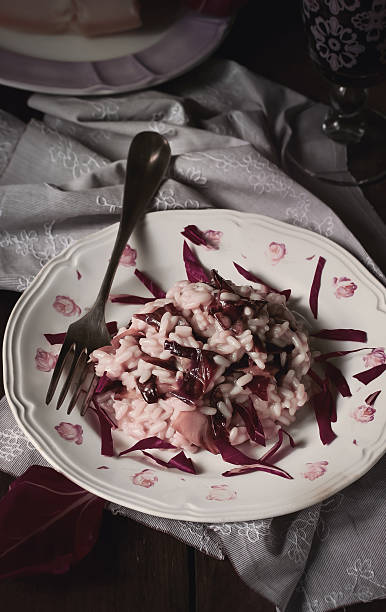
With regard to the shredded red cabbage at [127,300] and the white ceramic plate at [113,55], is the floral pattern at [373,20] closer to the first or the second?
the white ceramic plate at [113,55]

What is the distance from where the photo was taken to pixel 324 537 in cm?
129

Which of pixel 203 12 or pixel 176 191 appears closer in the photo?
pixel 176 191

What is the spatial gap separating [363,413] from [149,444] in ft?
1.11

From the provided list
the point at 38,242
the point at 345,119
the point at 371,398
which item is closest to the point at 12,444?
the point at 38,242

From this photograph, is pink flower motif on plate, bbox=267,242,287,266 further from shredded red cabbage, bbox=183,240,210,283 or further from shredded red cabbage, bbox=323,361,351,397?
shredded red cabbage, bbox=323,361,351,397

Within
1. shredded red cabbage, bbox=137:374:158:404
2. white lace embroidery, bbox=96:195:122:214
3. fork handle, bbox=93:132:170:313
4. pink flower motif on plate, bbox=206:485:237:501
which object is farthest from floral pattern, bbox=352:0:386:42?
pink flower motif on plate, bbox=206:485:237:501

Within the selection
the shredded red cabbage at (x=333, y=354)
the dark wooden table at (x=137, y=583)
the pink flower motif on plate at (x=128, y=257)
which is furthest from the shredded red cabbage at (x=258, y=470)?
the pink flower motif on plate at (x=128, y=257)

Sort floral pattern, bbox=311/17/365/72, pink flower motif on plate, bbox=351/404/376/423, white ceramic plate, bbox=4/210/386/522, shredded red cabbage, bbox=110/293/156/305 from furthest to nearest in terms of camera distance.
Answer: floral pattern, bbox=311/17/365/72 < shredded red cabbage, bbox=110/293/156/305 < pink flower motif on plate, bbox=351/404/376/423 < white ceramic plate, bbox=4/210/386/522

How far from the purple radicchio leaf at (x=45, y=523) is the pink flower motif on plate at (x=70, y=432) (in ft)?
0.25

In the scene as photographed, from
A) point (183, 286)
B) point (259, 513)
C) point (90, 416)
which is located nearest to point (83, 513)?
point (90, 416)

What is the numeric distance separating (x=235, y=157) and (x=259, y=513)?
34.0 inches

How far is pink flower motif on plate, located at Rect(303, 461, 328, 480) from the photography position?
1214 millimetres

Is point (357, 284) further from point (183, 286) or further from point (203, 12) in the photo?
point (203, 12)

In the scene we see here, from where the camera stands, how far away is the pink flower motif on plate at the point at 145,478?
3.93 feet
